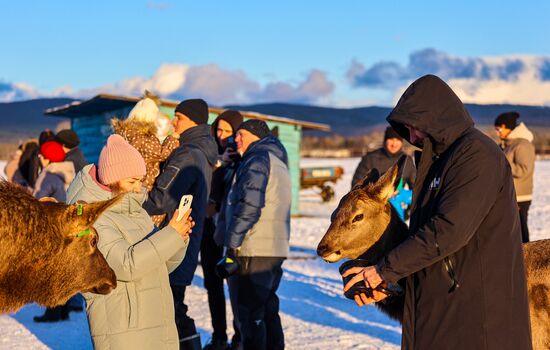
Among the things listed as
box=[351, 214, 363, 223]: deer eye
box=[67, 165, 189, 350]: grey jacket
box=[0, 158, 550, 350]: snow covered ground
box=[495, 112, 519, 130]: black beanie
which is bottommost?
box=[0, 158, 550, 350]: snow covered ground

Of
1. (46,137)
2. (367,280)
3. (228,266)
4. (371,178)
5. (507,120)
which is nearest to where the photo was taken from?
(367,280)

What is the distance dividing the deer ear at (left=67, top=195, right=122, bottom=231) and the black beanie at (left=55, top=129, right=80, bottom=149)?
19.0 ft

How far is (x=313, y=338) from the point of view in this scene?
835 cm

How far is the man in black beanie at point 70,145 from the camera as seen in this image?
9.84m

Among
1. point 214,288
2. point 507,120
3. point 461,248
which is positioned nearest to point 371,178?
point 461,248

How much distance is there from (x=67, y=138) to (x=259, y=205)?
4.35m

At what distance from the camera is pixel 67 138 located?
9906mm

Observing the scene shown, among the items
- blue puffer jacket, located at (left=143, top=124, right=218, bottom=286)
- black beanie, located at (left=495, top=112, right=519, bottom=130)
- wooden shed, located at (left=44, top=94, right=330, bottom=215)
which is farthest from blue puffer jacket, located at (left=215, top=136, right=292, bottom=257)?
wooden shed, located at (left=44, top=94, right=330, bottom=215)

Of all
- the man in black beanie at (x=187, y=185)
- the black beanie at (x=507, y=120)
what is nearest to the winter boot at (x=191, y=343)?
the man in black beanie at (x=187, y=185)

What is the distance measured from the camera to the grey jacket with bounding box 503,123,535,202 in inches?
379

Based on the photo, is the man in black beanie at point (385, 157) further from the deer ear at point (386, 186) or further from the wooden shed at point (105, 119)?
the wooden shed at point (105, 119)

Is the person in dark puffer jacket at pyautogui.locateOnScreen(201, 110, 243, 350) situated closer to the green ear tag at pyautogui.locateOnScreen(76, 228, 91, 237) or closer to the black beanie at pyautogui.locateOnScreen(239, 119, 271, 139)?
the black beanie at pyautogui.locateOnScreen(239, 119, 271, 139)

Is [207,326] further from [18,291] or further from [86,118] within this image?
[86,118]

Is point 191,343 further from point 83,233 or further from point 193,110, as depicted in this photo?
point 83,233
